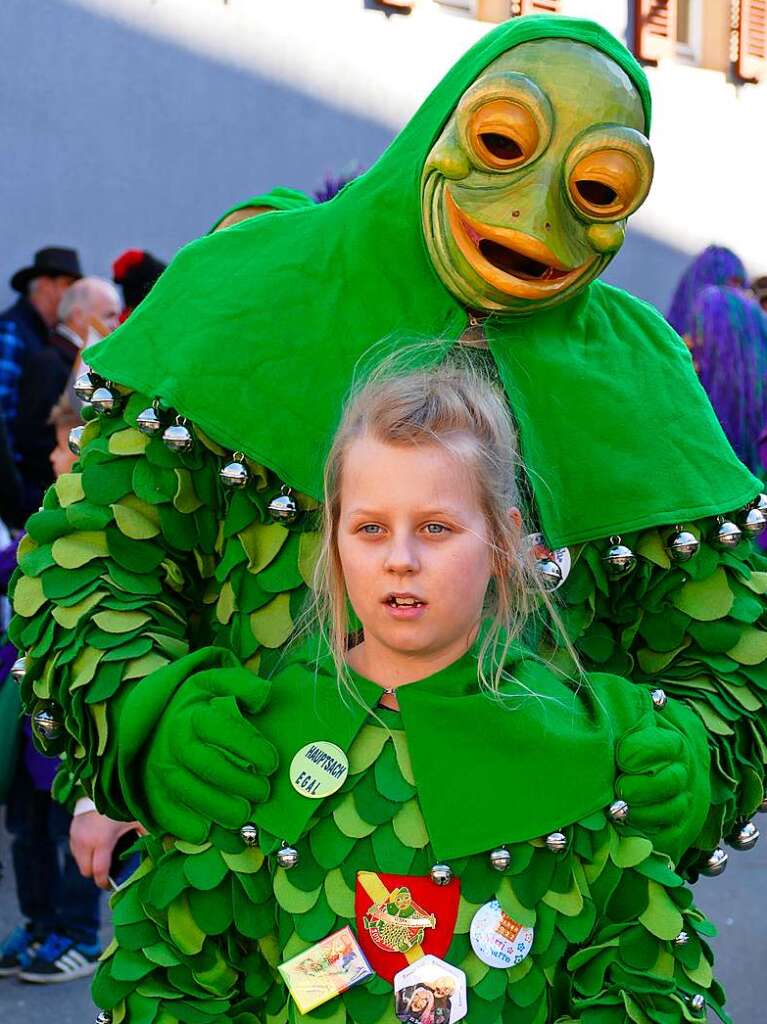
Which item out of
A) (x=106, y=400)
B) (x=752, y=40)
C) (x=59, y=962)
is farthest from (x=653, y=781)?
(x=752, y=40)

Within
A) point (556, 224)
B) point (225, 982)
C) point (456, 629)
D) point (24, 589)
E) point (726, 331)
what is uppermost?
point (556, 224)

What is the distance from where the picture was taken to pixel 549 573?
2.02m

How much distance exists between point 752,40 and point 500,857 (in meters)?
10.8

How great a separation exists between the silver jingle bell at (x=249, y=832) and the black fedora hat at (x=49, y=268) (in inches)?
184

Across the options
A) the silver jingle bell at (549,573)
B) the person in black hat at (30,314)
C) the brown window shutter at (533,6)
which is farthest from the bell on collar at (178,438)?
the brown window shutter at (533,6)

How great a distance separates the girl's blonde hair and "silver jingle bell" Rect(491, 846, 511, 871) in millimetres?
194

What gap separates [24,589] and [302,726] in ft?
1.54

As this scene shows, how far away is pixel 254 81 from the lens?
8500 millimetres

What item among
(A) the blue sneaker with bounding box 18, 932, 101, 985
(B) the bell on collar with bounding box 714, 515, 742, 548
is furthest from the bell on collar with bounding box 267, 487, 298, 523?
(A) the blue sneaker with bounding box 18, 932, 101, 985

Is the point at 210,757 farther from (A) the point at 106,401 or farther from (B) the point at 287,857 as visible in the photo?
(A) the point at 106,401

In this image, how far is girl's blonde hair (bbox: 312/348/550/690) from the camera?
187cm

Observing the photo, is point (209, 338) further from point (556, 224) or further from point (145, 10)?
point (145, 10)

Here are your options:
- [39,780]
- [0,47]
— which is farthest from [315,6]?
[39,780]

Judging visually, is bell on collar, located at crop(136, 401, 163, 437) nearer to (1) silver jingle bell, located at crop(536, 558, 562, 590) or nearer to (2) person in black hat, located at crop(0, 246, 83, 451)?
(1) silver jingle bell, located at crop(536, 558, 562, 590)
